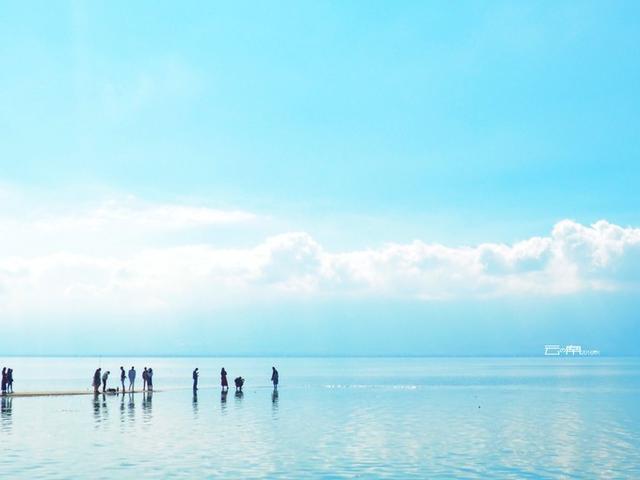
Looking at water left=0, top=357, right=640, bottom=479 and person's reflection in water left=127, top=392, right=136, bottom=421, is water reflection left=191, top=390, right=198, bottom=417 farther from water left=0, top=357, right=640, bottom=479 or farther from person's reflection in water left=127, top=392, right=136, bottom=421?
person's reflection in water left=127, top=392, right=136, bottom=421

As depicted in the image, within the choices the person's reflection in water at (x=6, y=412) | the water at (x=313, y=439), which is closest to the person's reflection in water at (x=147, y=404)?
the water at (x=313, y=439)

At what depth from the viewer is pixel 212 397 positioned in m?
67.9

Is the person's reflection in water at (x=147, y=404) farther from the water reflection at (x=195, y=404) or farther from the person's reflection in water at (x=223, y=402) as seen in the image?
the person's reflection in water at (x=223, y=402)

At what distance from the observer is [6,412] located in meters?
48.5

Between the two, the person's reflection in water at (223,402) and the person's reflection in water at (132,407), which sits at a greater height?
the person's reflection in water at (132,407)

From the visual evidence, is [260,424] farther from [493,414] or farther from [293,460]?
[493,414]

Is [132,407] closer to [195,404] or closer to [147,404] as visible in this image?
[147,404]

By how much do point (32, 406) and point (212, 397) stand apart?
1845 cm

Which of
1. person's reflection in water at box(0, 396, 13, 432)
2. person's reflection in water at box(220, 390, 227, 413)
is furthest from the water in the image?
person's reflection in water at box(220, 390, 227, 413)

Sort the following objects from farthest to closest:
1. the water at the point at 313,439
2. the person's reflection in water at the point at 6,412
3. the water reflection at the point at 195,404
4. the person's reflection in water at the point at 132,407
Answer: the water reflection at the point at 195,404
the person's reflection in water at the point at 132,407
the person's reflection in water at the point at 6,412
the water at the point at 313,439

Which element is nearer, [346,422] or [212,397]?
[346,422]

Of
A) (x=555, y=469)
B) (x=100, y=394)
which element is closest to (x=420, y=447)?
(x=555, y=469)

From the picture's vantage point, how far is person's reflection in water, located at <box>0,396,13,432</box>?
4038 centimetres

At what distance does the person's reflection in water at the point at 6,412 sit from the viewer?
40375 millimetres
